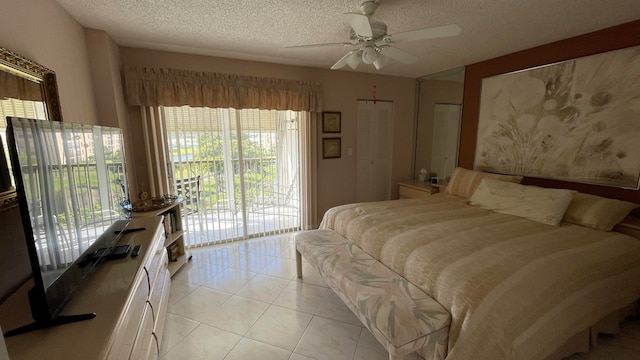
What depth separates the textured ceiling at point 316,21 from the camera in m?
1.85

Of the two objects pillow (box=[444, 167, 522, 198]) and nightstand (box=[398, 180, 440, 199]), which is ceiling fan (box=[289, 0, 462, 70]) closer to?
pillow (box=[444, 167, 522, 198])

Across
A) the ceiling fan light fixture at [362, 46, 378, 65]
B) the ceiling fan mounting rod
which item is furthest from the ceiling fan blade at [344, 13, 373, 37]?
the ceiling fan mounting rod

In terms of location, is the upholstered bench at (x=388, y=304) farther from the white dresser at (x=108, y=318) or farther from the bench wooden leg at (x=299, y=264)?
the white dresser at (x=108, y=318)

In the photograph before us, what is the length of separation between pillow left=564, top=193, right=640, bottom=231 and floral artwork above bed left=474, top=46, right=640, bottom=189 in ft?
1.03

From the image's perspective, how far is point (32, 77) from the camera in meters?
1.34

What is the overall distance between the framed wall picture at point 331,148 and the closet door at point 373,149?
35 centimetres

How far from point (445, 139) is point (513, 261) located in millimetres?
2741

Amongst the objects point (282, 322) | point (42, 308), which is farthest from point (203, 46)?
point (282, 322)

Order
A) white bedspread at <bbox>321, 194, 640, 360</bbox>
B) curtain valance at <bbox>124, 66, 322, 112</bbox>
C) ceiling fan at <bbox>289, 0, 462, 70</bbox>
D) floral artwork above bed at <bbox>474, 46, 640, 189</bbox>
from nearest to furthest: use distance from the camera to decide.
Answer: white bedspread at <bbox>321, 194, 640, 360</bbox> < ceiling fan at <bbox>289, 0, 462, 70</bbox> < floral artwork above bed at <bbox>474, 46, 640, 189</bbox> < curtain valance at <bbox>124, 66, 322, 112</bbox>

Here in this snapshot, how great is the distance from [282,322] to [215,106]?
2393 millimetres

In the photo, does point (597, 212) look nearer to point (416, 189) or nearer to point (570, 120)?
point (570, 120)

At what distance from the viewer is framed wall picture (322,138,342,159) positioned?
12.4 ft

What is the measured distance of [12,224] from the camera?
44.9 inches

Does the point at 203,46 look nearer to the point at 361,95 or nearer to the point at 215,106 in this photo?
the point at 215,106
